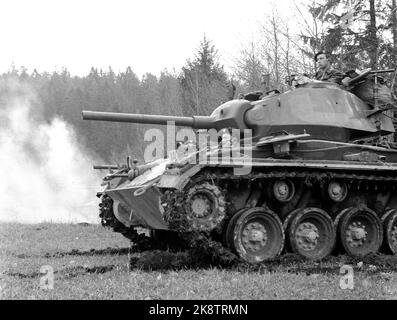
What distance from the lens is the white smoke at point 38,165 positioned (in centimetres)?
3569

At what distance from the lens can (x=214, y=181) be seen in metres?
9.31

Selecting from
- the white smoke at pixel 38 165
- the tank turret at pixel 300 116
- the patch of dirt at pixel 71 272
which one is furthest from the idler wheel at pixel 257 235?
the white smoke at pixel 38 165

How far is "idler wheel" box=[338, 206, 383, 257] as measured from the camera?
1059 centimetres

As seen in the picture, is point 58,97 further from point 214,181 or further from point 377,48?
point 214,181

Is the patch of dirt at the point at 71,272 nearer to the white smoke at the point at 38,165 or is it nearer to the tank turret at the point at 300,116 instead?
the tank turret at the point at 300,116

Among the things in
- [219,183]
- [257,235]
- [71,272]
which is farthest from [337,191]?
[71,272]

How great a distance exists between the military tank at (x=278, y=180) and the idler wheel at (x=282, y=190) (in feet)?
0.06

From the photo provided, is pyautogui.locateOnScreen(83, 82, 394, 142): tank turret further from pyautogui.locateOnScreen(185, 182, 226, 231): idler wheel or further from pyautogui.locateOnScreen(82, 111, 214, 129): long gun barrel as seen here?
pyautogui.locateOnScreen(185, 182, 226, 231): idler wheel

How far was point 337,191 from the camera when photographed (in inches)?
407

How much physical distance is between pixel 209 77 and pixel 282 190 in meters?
26.6

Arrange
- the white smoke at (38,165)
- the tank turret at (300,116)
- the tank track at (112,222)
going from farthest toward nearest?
the white smoke at (38,165)
the tank track at (112,222)
the tank turret at (300,116)

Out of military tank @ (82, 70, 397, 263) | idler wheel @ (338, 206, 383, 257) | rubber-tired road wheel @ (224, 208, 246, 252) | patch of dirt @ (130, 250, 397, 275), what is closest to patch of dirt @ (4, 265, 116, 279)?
patch of dirt @ (130, 250, 397, 275)
